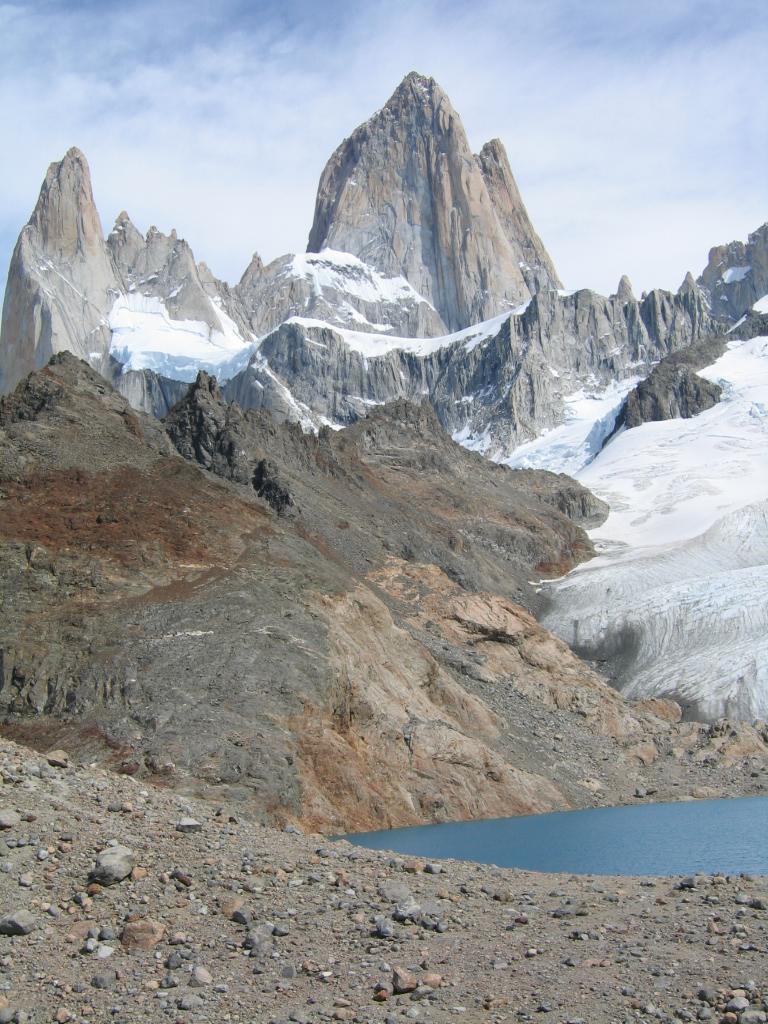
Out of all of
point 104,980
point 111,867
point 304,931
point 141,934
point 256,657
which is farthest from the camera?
point 256,657

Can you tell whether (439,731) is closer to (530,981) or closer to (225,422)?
(530,981)

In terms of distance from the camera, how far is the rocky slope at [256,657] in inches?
1767

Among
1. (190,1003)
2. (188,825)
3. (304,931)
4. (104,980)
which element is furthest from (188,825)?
(190,1003)

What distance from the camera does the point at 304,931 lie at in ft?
59.3

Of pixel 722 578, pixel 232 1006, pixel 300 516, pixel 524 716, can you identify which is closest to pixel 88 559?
pixel 524 716

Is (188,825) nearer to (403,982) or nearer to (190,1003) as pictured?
(190,1003)

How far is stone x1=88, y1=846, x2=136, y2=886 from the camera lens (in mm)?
18453

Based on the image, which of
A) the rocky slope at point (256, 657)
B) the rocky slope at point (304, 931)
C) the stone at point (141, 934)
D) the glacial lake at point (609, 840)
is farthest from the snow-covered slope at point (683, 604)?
the stone at point (141, 934)

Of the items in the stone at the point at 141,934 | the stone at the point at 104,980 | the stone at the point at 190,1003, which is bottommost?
the stone at the point at 190,1003

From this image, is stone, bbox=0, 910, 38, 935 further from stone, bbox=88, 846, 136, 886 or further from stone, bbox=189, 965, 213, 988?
stone, bbox=189, 965, 213, 988

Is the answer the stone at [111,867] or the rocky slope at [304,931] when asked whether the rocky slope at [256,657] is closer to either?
the rocky slope at [304,931]

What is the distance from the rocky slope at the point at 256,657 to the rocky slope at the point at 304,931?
20.4 meters

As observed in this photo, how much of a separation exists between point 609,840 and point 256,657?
17153 millimetres

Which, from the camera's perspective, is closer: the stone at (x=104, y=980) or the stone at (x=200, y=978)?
the stone at (x=104, y=980)
